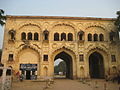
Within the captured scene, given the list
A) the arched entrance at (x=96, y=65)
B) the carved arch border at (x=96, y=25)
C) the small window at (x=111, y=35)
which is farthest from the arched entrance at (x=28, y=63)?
the small window at (x=111, y=35)

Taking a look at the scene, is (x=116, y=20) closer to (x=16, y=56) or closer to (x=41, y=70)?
(x=41, y=70)

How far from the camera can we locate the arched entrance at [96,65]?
89.1ft

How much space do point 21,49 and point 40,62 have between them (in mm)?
3895

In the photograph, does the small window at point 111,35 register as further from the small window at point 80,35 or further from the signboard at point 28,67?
the signboard at point 28,67

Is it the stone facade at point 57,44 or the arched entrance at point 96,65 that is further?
the arched entrance at point 96,65

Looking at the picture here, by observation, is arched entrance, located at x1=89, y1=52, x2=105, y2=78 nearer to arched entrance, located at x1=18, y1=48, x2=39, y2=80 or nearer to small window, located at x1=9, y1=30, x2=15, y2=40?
arched entrance, located at x1=18, y1=48, x2=39, y2=80

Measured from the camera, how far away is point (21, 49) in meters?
24.9

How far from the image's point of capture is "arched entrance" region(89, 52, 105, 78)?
89.1ft

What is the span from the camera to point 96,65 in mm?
29359

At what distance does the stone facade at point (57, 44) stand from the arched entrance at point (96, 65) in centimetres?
19

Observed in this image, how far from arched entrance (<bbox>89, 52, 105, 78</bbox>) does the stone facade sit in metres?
0.19

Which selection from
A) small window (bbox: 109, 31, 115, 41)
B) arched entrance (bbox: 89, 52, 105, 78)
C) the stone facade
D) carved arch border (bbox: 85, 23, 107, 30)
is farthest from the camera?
arched entrance (bbox: 89, 52, 105, 78)

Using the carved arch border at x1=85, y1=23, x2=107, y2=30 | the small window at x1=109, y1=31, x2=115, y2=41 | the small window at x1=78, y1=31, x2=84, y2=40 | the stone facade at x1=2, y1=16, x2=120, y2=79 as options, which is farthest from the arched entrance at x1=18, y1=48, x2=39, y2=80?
the small window at x1=109, y1=31, x2=115, y2=41

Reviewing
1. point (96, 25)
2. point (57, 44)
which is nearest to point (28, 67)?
point (57, 44)
